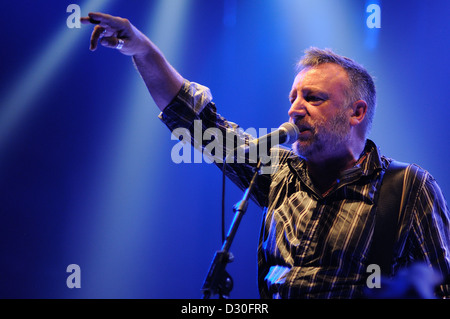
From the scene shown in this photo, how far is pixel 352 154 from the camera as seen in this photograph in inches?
81.5

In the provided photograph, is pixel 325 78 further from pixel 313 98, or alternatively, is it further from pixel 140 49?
pixel 140 49

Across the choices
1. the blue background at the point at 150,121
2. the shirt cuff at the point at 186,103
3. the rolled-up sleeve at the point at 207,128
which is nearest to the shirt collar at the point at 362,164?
the rolled-up sleeve at the point at 207,128

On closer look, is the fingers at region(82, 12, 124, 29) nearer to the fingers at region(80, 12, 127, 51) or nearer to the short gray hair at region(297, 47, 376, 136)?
the fingers at region(80, 12, 127, 51)

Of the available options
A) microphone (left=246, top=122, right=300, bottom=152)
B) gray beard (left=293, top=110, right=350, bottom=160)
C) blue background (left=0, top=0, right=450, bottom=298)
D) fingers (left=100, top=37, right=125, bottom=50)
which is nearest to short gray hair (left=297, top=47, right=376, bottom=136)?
gray beard (left=293, top=110, right=350, bottom=160)

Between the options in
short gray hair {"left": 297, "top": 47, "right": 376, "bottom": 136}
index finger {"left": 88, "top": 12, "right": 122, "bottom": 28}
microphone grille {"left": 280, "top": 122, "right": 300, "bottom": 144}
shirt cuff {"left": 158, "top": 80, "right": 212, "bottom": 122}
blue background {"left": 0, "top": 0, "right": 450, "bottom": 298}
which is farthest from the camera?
blue background {"left": 0, "top": 0, "right": 450, "bottom": 298}

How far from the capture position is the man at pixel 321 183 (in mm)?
1663

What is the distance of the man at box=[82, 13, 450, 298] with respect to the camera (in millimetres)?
1663

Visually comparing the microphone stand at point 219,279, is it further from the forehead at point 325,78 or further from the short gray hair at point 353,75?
the short gray hair at point 353,75

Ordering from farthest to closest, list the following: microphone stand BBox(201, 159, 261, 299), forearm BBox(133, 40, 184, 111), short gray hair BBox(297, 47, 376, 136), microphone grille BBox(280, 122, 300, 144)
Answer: short gray hair BBox(297, 47, 376, 136), forearm BBox(133, 40, 184, 111), microphone grille BBox(280, 122, 300, 144), microphone stand BBox(201, 159, 261, 299)

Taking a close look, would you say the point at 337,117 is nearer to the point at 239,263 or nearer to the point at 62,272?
the point at 239,263

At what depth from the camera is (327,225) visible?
5.89ft

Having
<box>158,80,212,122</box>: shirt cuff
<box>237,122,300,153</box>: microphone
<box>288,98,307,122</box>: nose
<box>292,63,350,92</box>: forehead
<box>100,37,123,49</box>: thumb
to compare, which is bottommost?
<box>237,122,300,153</box>: microphone

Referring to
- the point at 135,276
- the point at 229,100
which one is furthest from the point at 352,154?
the point at 135,276

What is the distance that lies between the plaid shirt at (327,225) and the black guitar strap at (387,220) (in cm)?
2
